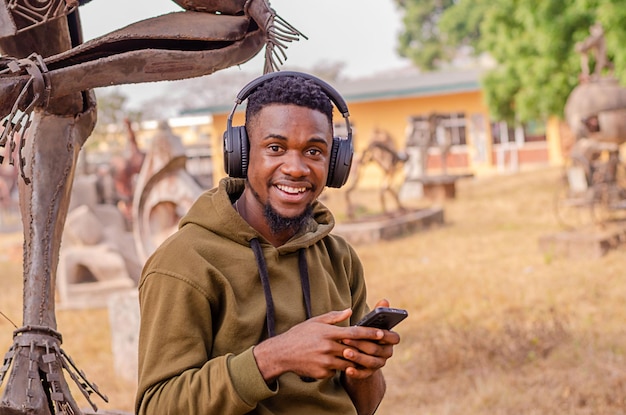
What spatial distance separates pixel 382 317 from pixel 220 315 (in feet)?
1.38

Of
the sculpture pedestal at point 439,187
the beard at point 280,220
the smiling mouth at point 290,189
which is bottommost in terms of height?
the sculpture pedestal at point 439,187

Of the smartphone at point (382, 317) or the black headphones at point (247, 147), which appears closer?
the smartphone at point (382, 317)

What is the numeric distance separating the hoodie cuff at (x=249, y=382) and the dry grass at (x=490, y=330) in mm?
3000

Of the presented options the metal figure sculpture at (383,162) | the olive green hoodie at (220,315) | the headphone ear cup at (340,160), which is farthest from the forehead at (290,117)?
the metal figure sculpture at (383,162)

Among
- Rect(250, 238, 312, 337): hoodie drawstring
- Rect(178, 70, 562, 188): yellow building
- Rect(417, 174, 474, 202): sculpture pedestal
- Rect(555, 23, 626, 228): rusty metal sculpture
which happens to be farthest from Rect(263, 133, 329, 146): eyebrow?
Rect(178, 70, 562, 188): yellow building

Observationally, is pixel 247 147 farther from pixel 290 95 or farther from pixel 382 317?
pixel 382 317

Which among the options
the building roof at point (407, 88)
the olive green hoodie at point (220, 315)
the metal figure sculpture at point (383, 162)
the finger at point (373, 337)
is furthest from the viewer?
the building roof at point (407, 88)

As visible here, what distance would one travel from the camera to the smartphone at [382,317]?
1.70m

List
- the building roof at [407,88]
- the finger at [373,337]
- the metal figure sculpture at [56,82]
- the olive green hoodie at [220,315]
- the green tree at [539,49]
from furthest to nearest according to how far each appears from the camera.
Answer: the building roof at [407,88] < the green tree at [539,49] < the metal figure sculpture at [56,82] < the olive green hoodie at [220,315] < the finger at [373,337]

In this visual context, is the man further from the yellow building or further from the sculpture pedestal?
the yellow building

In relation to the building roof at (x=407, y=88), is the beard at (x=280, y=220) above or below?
below

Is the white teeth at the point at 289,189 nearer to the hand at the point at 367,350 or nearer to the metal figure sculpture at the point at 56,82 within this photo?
the hand at the point at 367,350

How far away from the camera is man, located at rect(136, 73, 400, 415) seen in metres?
1.75

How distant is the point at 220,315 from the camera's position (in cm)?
194
